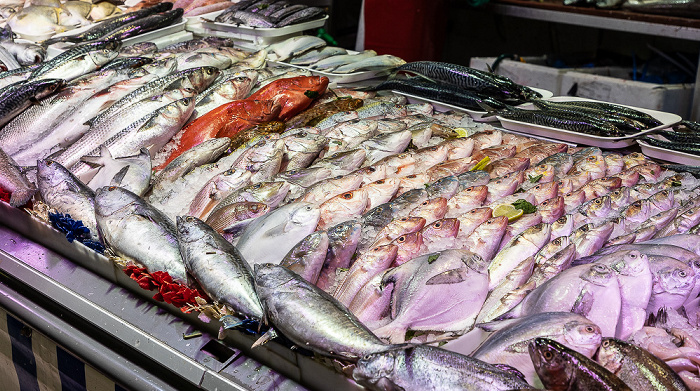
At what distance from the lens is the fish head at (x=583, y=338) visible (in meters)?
1.58

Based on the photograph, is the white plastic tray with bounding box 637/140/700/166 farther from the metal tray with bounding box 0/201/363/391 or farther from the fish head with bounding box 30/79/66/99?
the fish head with bounding box 30/79/66/99

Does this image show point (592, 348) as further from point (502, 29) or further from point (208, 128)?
point (502, 29)

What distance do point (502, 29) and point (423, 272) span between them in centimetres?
745

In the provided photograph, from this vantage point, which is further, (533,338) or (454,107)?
(454,107)

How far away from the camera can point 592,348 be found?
62.3 inches

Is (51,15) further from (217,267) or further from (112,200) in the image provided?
(217,267)

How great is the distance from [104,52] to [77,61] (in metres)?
0.21

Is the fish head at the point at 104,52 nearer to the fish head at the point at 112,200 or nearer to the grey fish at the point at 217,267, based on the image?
the fish head at the point at 112,200

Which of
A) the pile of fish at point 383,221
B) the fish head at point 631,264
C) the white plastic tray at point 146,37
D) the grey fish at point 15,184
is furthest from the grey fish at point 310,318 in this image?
the white plastic tray at point 146,37

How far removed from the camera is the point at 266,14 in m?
5.09

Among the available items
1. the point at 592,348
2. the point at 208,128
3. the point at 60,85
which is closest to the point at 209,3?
the point at 60,85

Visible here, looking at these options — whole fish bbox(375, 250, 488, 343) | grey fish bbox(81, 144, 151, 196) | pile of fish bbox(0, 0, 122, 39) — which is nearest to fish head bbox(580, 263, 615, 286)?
whole fish bbox(375, 250, 488, 343)

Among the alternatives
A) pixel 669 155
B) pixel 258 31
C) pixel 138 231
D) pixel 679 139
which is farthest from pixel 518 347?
pixel 258 31

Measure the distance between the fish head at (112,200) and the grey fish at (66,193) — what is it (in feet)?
0.35
